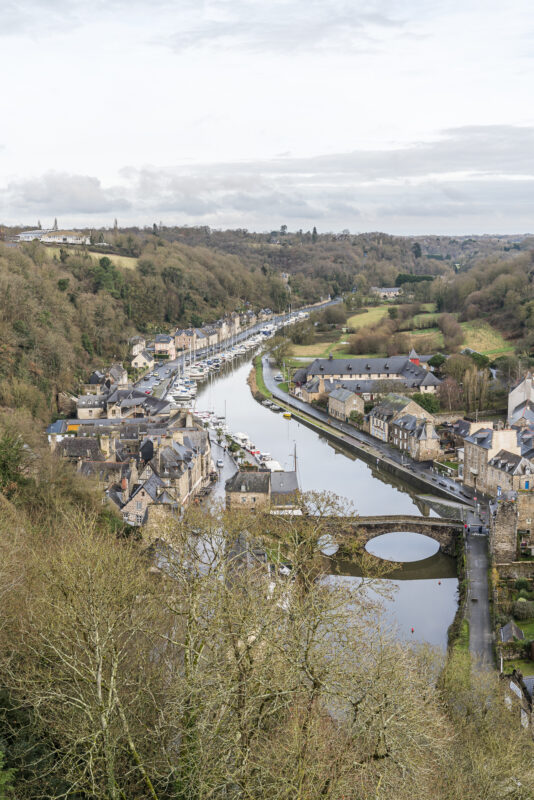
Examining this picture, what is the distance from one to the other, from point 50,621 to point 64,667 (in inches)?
31.8

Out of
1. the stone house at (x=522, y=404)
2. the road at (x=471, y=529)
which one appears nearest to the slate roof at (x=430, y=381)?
the stone house at (x=522, y=404)

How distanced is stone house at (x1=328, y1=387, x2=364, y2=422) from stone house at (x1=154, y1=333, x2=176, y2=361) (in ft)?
84.7

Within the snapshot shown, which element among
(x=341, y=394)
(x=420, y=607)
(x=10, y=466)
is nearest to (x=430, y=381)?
(x=341, y=394)

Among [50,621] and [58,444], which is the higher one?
[50,621]

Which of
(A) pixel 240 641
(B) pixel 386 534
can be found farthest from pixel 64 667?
(B) pixel 386 534

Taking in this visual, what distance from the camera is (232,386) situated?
56281mm

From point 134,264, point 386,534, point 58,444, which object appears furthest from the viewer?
point 134,264

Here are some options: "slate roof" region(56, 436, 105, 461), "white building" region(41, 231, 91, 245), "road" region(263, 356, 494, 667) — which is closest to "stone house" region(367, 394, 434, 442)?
"road" region(263, 356, 494, 667)

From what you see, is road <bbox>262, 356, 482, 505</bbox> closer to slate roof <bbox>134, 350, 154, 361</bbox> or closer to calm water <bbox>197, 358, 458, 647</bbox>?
calm water <bbox>197, 358, 458, 647</bbox>

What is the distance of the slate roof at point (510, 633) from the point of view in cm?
1688

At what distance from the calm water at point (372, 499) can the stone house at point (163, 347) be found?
12.8 metres

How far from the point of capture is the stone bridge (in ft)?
77.7

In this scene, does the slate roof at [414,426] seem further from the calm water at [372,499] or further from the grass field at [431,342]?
the grass field at [431,342]

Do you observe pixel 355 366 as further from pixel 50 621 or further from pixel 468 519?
pixel 50 621
